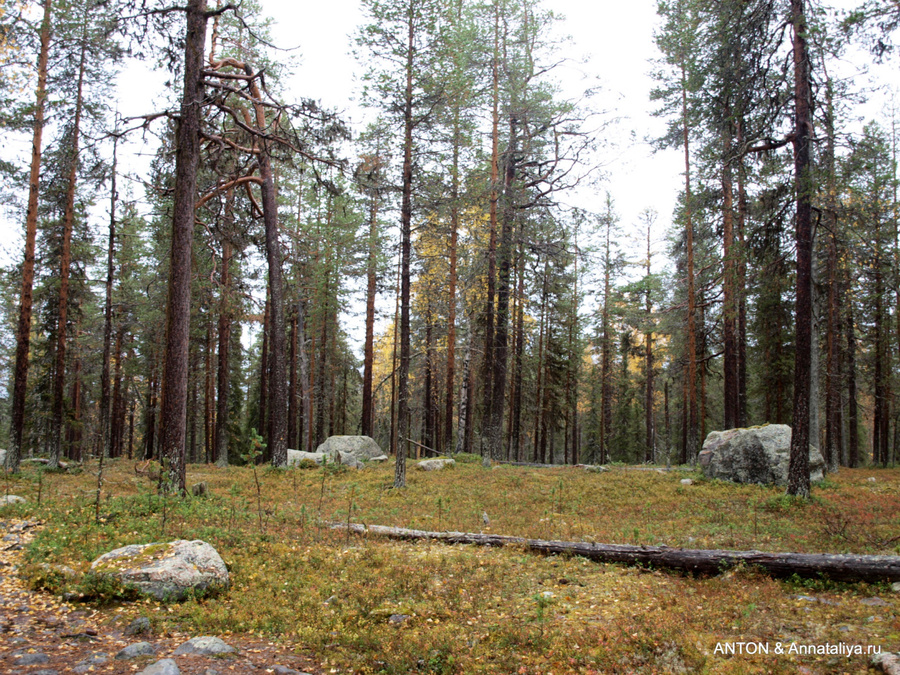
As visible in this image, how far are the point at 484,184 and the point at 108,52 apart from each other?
11268 millimetres

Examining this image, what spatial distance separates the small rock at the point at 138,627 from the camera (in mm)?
4082

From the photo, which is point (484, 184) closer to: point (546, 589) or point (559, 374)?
point (546, 589)

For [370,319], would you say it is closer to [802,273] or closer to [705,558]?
[802,273]

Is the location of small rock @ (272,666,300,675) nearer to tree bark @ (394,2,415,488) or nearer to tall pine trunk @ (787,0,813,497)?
tree bark @ (394,2,415,488)

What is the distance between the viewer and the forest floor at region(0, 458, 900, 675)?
12.6 feet

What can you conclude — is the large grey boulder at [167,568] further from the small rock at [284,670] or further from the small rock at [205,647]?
the small rock at [284,670]

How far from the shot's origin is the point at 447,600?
4984 millimetres

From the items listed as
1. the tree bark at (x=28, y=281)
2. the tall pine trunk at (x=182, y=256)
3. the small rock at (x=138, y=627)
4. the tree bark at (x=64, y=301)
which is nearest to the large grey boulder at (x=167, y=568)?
the small rock at (x=138, y=627)

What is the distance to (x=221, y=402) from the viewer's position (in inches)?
738

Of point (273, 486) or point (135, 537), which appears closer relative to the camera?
point (135, 537)

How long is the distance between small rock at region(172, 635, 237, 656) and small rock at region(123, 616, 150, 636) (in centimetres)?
51

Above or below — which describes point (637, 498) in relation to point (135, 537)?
below

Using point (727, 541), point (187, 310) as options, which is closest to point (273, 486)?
point (187, 310)

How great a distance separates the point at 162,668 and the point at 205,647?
51 cm
